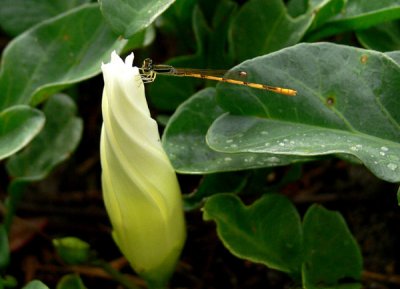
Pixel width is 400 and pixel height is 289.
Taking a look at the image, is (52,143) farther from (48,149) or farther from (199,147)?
(199,147)

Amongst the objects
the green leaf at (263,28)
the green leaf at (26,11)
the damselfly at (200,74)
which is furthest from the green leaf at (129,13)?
the green leaf at (26,11)

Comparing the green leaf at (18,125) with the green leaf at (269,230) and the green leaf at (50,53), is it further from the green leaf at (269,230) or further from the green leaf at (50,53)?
the green leaf at (269,230)

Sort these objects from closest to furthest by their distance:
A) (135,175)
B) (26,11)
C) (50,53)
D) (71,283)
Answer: (135,175) → (71,283) → (50,53) → (26,11)

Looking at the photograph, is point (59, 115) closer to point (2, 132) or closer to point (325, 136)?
point (2, 132)

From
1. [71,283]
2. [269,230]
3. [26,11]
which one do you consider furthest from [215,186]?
[26,11]

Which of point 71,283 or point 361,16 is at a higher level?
point 361,16

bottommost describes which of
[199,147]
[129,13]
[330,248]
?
[330,248]
